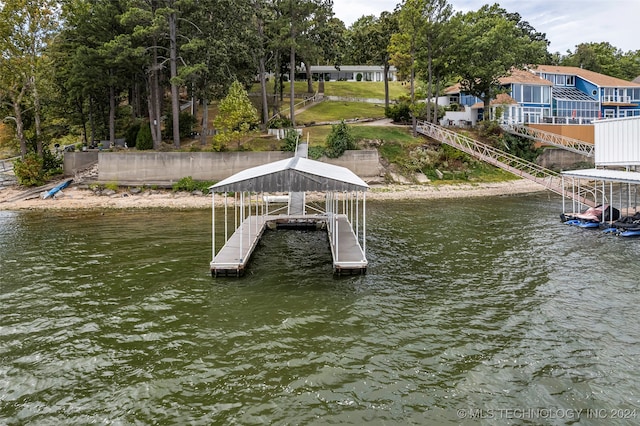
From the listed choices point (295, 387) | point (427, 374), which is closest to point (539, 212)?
point (427, 374)

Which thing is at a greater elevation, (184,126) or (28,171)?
(184,126)

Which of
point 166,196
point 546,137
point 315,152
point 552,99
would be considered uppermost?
point 552,99

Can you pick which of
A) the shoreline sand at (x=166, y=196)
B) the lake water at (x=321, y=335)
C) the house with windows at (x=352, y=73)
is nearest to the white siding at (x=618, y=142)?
the lake water at (x=321, y=335)

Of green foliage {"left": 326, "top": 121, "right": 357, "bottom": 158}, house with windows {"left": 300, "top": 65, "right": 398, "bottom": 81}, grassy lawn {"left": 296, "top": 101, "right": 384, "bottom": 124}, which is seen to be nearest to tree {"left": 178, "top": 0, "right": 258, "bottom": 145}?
green foliage {"left": 326, "top": 121, "right": 357, "bottom": 158}

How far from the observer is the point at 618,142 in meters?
28.7

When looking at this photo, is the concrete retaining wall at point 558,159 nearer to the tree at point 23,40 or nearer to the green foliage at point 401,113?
the green foliage at point 401,113

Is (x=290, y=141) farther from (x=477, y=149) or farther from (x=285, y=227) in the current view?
(x=477, y=149)

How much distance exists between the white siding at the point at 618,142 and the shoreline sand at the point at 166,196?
34.6 feet

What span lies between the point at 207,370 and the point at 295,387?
214 centimetres

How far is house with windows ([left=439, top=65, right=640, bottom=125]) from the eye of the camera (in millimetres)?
55500

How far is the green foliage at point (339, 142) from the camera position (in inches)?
1597

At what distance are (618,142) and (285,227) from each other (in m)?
21.6

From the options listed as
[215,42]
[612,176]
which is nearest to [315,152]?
[215,42]

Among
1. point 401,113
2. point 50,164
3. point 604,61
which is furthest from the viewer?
point 604,61
